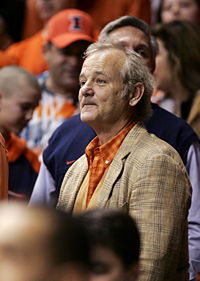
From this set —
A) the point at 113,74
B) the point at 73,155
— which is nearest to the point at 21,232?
the point at 113,74

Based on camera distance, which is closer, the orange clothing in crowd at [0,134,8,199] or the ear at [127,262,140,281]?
the ear at [127,262,140,281]

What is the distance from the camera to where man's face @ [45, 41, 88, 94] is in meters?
6.06

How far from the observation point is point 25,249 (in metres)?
2.11

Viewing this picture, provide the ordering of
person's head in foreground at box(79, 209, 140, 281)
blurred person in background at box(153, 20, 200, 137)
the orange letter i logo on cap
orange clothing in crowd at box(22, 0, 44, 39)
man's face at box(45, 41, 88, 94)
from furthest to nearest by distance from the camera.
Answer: orange clothing in crowd at box(22, 0, 44, 39)
the orange letter i logo on cap
man's face at box(45, 41, 88, 94)
blurred person in background at box(153, 20, 200, 137)
person's head in foreground at box(79, 209, 140, 281)

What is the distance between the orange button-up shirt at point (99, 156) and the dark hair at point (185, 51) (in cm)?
168

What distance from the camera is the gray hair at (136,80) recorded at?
4.10 metres

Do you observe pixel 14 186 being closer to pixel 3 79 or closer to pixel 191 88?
pixel 3 79

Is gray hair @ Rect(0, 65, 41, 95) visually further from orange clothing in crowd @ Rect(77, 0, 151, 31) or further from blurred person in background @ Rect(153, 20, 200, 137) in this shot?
orange clothing in crowd @ Rect(77, 0, 151, 31)

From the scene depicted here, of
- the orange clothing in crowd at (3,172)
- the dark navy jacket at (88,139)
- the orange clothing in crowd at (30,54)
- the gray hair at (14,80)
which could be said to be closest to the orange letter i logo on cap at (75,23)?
the orange clothing in crowd at (30,54)

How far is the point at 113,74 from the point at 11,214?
6.63ft

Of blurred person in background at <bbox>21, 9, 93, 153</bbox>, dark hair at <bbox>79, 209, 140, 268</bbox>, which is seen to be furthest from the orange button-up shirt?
blurred person in background at <bbox>21, 9, 93, 153</bbox>

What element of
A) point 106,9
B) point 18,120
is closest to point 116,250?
point 18,120

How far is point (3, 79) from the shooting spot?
227 inches

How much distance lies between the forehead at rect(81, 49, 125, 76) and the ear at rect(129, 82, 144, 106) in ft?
0.40
